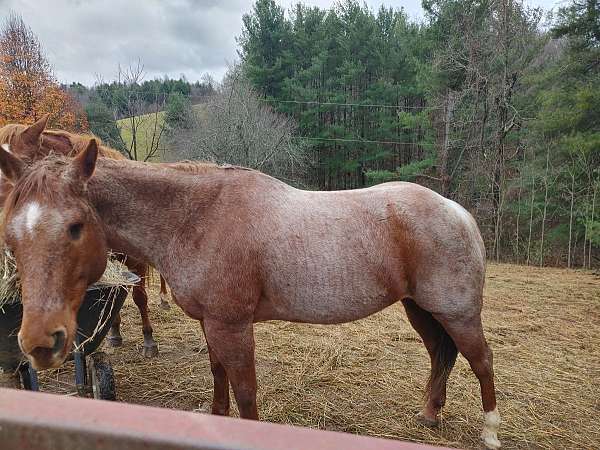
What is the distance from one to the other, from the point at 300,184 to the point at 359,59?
722 cm

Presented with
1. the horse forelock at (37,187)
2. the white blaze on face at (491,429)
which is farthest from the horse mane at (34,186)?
the white blaze on face at (491,429)

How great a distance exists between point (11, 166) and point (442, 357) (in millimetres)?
2939

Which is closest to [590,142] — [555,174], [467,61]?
[555,174]

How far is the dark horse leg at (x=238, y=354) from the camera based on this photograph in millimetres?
2127

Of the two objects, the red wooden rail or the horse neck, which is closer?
the red wooden rail

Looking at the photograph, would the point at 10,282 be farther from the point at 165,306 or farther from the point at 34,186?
the point at 165,306

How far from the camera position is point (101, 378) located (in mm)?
2781

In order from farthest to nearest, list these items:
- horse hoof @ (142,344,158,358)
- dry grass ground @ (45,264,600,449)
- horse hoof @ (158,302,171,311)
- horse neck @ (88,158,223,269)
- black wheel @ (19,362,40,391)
→ 1. horse hoof @ (158,302,171,311)
2. horse hoof @ (142,344,158,358)
3. dry grass ground @ (45,264,600,449)
4. black wheel @ (19,362,40,391)
5. horse neck @ (88,158,223,269)

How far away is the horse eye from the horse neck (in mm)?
224

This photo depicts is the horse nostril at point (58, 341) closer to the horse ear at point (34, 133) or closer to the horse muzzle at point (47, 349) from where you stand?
the horse muzzle at point (47, 349)

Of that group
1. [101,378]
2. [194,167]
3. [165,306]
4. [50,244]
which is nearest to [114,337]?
[165,306]

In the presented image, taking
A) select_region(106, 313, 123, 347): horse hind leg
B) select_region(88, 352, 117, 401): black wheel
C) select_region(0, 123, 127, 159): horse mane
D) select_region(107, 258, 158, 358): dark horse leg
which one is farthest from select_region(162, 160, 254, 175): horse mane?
select_region(106, 313, 123, 347): horse hind leg

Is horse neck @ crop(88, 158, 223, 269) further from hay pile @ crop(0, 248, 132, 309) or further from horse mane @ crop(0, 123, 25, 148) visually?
horse mane @ crop(0, 123, 25, 148)

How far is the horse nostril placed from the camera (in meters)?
1.63
